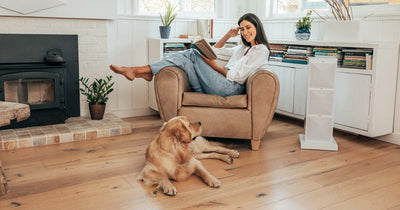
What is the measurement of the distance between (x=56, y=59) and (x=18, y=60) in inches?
12.2

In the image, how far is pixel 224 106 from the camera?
10.0 feet

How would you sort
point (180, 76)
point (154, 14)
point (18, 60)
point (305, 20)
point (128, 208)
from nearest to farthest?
1. point (128, 208)
2. point (180, 76)
3. point (18, 60)
4. point (305, 20)
5. point (154, 14)

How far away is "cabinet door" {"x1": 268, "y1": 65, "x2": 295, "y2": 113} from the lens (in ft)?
12.7

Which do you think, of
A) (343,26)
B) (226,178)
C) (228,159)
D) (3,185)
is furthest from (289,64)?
(3,185)

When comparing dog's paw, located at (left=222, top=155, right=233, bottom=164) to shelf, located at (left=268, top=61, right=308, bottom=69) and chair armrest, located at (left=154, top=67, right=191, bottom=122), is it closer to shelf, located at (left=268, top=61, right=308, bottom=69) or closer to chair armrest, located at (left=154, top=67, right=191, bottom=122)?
chair armrest, located at (left=154, top=67, right=191, bottom=122)

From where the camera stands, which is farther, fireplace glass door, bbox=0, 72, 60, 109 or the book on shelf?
the book on shelf

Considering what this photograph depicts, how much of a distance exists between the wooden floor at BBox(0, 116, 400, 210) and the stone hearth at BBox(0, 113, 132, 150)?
8 cm

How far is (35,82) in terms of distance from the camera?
137 inches

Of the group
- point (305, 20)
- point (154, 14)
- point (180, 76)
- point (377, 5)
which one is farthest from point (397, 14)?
point (154, 14)

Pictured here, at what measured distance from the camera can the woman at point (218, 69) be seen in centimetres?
307

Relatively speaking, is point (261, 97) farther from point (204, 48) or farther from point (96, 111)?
point (96, 111)

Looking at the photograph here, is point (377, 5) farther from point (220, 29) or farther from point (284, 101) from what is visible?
point (220, 29)

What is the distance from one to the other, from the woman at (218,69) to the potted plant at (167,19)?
3.03ft

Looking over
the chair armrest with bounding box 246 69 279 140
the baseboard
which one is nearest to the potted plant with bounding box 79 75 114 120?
the chair armrest with bounding box 246 69 279 140
